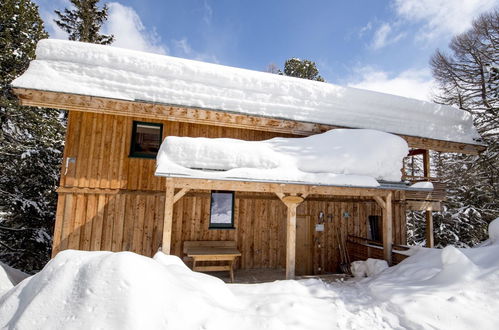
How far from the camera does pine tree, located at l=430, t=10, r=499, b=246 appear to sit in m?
13.7

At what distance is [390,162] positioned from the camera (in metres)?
8.04

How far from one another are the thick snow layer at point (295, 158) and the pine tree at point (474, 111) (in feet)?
30.9

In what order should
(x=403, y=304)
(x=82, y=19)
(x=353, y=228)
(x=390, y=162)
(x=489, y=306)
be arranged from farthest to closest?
(x=82, y=19)
(x=353, y=228)
(x=390, y=162)
(x=403, y=304)
(x=489, y=306)

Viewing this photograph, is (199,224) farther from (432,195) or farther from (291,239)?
(432,195)

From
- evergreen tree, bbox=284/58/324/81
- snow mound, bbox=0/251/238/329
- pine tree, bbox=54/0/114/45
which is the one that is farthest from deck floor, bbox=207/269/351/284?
evergreen tree, bbox=284/58/324/81

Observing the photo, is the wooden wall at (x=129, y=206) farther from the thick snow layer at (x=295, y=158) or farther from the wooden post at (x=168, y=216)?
the wooden post at (x=168, y=216)

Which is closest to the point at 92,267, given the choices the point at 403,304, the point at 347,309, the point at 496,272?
the point at 347,309

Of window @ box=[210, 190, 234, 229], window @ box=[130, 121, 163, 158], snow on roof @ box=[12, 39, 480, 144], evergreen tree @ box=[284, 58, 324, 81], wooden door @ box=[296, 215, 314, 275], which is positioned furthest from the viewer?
evergreen tree @ box=[284, 58, 324, 81]

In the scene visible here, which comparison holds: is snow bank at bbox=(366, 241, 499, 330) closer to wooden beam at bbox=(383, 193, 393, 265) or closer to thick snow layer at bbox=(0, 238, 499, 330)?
thick snow layer at bbox=(0, 238, 499, 330)

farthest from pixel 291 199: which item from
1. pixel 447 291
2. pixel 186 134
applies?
pixel 186 134

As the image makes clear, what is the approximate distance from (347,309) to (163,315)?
3.47m

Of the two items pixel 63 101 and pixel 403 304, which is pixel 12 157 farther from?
pixel 403 304

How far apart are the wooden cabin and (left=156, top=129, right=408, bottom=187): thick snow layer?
0.99ft

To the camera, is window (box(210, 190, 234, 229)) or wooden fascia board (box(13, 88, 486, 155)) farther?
window (box(210, 190, 234, 229))
